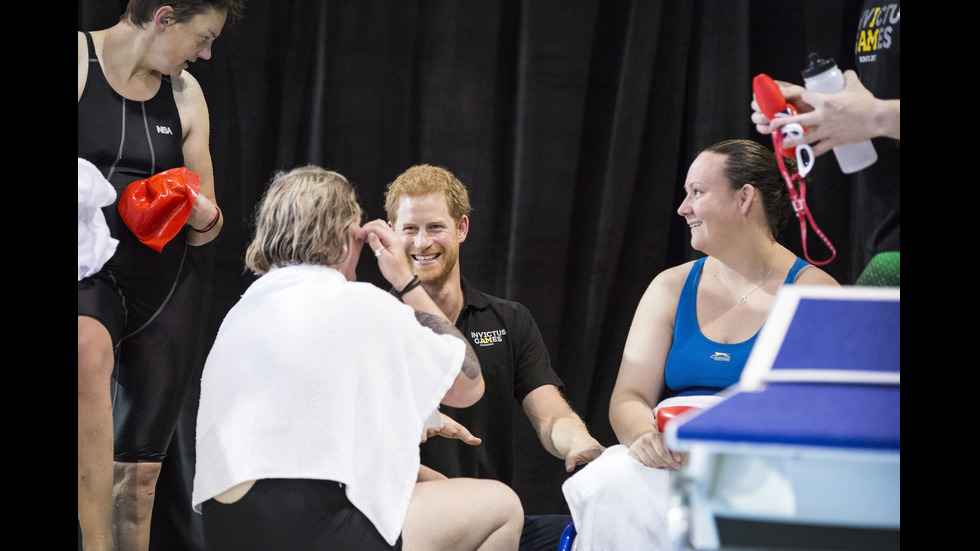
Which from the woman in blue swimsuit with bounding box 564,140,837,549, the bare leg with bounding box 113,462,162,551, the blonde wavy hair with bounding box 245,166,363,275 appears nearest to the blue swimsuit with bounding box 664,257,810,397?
the woman in blue swimsuit with bounding box 564,140,837,549

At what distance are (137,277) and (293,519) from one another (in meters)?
0.78

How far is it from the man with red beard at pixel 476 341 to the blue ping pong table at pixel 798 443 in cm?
103

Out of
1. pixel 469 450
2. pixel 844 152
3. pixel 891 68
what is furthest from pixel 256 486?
pixel 891 68

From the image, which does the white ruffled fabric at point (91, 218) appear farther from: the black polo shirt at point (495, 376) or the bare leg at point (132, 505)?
the black polo shirt at point (495, 376)

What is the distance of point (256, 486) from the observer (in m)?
1.57

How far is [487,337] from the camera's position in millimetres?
2369

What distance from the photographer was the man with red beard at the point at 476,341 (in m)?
2.31

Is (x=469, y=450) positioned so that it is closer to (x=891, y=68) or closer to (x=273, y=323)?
(x=273, y=323)

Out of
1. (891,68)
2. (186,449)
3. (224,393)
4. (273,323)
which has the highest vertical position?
(891,68)

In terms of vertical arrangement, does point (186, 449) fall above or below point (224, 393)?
below

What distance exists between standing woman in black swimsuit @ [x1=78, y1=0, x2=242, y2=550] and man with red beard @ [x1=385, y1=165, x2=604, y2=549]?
502 mm

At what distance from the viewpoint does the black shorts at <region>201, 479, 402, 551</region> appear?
1556 millimetres

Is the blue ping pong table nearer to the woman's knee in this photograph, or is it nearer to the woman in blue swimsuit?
the woman in blue swimsuit
